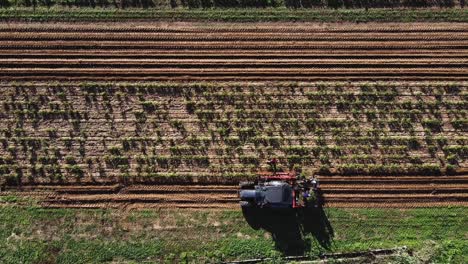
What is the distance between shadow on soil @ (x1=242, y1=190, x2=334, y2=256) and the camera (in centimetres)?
2742

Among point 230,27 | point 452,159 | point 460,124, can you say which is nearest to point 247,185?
point 230,27

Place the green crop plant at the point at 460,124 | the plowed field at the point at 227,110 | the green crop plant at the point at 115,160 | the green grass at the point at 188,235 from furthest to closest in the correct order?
the green crop plant at the point at 460,124 → the green crop plant at the point at 115,160 → the plowed field at the point at 227,110 → the green grass at the point at 188,235

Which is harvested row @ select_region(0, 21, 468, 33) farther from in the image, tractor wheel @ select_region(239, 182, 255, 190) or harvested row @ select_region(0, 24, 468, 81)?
tractor wheel @ select_region(239, 182, 255, 190)

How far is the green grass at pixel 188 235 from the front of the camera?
27.2 meters

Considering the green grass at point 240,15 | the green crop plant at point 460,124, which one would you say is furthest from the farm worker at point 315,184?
the green grass at point 240,15

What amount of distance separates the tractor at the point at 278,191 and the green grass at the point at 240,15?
363 inches

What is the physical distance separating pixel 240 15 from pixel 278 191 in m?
11.1

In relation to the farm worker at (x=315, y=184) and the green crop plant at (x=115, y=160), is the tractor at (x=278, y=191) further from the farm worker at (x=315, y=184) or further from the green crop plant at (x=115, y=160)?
the green crop plant at (x=115, y=160)

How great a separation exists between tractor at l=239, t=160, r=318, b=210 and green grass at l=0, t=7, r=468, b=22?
363 inches

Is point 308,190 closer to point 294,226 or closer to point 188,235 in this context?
point 294,226

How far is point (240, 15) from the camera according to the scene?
30516mm

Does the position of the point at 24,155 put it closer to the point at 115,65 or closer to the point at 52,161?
the point at 52,161

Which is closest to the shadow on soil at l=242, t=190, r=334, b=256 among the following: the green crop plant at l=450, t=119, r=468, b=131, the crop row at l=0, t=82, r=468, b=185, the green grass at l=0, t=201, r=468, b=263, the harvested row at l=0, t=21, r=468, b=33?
the green grass at l=0, t=201, r=468, b=263

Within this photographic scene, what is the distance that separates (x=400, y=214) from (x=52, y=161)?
19.7m
